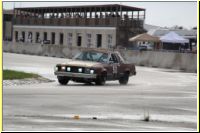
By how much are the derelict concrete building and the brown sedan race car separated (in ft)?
166

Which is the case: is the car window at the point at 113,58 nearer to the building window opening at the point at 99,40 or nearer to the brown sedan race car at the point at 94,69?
the brown sedan race car at the point at 94,69

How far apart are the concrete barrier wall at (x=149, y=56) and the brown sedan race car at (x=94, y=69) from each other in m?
16.2

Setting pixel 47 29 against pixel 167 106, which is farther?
pixel 47 29

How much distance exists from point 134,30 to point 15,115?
6650cm

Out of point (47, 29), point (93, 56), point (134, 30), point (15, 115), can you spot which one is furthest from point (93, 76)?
point (47, 29)

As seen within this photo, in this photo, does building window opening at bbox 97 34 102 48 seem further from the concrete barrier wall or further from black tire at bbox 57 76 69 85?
black tire at bbox 57 76 69 85

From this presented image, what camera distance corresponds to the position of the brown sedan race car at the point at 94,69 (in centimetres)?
2130

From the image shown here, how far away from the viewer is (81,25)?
79750 millimetres

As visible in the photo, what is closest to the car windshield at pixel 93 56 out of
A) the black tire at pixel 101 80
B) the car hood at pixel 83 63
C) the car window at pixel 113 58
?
the car window at pixel 113 58

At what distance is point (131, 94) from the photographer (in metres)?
18.2

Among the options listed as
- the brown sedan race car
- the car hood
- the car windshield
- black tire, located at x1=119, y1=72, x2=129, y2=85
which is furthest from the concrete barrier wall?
the car hood

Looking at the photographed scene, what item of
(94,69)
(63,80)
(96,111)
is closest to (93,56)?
(94,69)

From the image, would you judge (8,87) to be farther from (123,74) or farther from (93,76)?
(123,74)

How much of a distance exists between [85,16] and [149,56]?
117 feet
